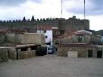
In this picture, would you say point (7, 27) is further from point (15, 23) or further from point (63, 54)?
point (63, 54)

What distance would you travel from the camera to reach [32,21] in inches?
3206

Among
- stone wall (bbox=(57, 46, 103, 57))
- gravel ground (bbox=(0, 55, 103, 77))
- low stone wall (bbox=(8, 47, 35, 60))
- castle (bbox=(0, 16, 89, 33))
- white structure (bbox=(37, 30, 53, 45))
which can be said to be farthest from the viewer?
castle (bbox=(0, 16, 89, 33))

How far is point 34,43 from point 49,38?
11866mm

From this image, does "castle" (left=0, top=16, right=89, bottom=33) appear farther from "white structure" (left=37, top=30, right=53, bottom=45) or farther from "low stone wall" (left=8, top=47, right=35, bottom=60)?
"low stone wall" (left=8, top=47, right=35, bottom=60)

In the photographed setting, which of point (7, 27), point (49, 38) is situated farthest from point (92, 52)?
point (7, 27)

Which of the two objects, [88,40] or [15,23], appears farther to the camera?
[15,23]

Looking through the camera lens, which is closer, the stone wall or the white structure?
the stone wall

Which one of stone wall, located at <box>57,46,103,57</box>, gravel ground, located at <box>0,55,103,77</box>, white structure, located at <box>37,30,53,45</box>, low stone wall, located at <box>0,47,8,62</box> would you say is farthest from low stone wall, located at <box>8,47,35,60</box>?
white structure, located at <box>37,30,53,45</box>

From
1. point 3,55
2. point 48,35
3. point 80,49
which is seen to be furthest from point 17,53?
point 48,35

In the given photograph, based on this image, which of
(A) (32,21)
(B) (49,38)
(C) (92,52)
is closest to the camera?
(C) (92,52)

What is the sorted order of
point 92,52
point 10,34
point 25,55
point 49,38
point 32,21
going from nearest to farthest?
point 25,55
point 92,52
point 10,34
point 49,38
point 32,21

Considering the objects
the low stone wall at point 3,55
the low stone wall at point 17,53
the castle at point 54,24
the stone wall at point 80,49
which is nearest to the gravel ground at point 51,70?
the low stone wall at point 3,55

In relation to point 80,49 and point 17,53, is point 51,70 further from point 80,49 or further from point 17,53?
point 80,49

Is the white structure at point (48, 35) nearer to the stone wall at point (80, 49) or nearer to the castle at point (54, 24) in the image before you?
the castle at point (54, 24)
